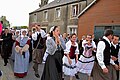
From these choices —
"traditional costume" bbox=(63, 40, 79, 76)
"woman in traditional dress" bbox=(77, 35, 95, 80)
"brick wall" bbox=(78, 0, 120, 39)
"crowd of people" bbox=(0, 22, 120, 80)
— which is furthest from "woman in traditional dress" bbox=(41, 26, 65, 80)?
"brick wall" bbox=(78, 0, 120, 39)

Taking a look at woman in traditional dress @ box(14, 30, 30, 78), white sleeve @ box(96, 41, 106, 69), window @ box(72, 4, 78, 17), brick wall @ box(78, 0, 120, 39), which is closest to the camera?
white sleeve @ box(96, 41, 106, 69)

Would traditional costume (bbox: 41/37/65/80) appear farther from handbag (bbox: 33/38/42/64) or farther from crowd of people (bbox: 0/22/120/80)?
handbag (bbox: 33/38/42/64)

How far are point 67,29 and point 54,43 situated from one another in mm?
19543

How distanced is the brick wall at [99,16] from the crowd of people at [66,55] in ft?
27.0

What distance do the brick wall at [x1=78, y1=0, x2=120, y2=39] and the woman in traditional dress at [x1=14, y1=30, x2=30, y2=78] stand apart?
9.35 meters

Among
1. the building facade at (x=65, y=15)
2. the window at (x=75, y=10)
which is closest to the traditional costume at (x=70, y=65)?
the building facade at (x=65, y=15)

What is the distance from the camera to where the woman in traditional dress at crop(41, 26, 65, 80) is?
6.19m

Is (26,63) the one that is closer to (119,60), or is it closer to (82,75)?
(82,75)

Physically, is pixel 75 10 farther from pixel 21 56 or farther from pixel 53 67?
pixel 53 67

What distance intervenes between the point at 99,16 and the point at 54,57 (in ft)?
42.6

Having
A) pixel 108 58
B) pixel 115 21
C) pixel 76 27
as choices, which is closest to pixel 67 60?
pixel 108 58

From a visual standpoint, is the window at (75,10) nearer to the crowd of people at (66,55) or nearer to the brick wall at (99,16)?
the brick wall at (99,16)

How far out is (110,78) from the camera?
19.4ft

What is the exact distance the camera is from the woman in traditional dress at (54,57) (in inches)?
244
